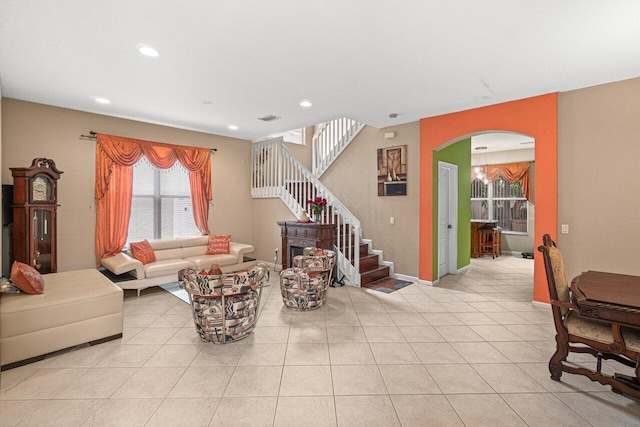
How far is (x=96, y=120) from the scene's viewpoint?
5.29 meters

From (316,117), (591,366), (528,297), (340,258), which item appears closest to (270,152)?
(316,117)

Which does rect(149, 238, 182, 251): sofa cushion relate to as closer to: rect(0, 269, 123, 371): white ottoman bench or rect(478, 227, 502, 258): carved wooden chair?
rect(0, 269, 123, 371): white ottoman bench

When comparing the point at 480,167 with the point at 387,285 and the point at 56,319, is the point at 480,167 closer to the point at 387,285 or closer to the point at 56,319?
the point at 387,285

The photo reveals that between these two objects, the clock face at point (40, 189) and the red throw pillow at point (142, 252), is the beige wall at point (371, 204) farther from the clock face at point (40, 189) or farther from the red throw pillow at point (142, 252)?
the clock face at point (40, 189)

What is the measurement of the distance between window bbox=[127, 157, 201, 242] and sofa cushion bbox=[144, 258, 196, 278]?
0.92m

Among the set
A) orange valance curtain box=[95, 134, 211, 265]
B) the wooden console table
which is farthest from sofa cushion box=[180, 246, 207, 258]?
the wooden console table

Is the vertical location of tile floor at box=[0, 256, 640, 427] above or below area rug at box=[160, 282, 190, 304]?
below

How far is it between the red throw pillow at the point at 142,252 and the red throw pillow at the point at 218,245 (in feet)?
3.48

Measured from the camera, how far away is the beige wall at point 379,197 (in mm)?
5695

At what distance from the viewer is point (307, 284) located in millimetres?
4129

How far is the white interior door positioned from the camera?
20.2 feet

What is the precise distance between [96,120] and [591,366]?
293 inches

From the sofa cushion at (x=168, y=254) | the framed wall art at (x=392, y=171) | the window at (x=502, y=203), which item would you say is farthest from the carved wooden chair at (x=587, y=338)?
the window at (x=502, y=203)

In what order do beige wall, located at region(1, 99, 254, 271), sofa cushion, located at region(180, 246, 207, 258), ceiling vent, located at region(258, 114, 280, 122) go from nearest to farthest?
beige wall, located at region(1, 99, 254, 271) → ceiling vent, located at region(258, 114, 280, 122) → sofa cushion, located at region(180, 246, 207, 258)
